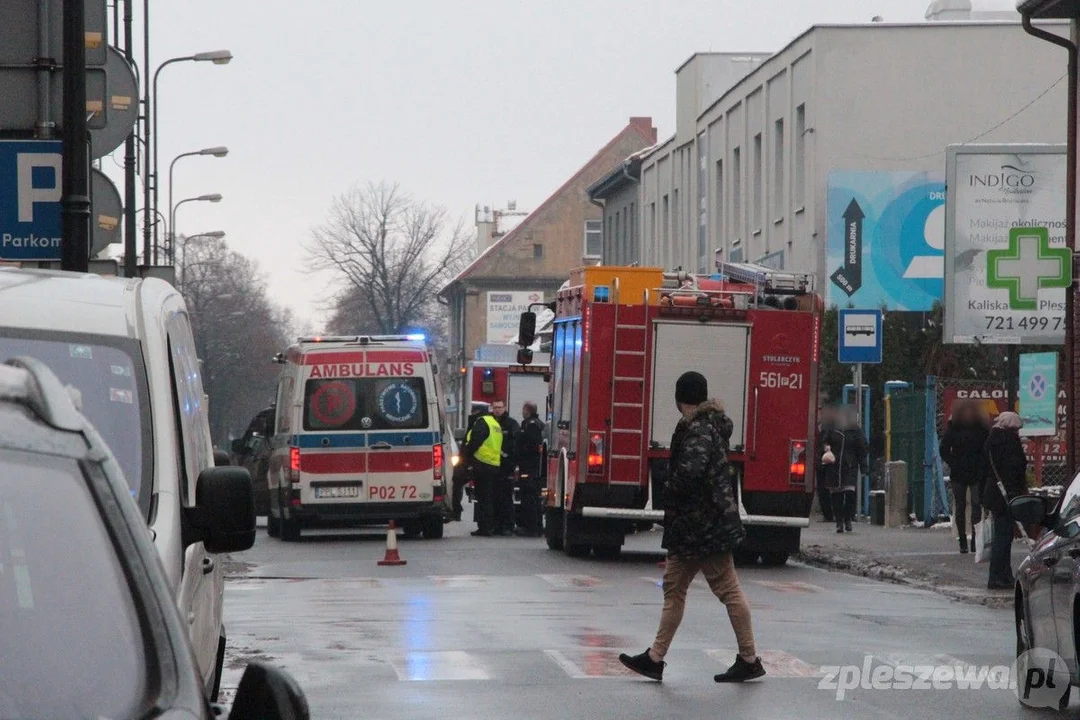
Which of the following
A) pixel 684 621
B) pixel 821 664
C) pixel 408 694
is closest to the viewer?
pixel 408 694

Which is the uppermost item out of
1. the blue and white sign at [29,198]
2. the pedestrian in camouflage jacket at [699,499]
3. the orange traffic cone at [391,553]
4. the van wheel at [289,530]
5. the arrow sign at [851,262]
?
the arrow sign at [851,262]

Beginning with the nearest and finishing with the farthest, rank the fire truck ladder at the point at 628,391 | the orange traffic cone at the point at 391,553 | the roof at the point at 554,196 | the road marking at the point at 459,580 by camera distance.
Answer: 1. the road marking at the point at 459,580
2. the orange traffic cone at the point at 391,553
3. the fire truck ladder at the point at 628,391
4. the roof at the point at 554,196

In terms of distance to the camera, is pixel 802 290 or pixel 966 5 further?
pixel 966 5

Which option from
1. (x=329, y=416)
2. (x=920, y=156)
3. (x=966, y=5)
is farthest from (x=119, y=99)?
(x=966, y=5)

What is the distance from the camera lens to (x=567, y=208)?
348 ft

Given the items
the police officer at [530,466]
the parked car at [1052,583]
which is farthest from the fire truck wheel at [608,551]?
the parked car at [1052,583]

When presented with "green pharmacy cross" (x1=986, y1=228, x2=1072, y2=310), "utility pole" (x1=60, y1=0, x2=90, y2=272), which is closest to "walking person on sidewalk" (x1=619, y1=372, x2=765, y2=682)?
"utility pole" (x1=60, y1=0, x2=90, y2=272)

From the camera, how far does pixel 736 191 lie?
50.9 m

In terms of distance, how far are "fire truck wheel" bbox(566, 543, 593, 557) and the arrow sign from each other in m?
18.8

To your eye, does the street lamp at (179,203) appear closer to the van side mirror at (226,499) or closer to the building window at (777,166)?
the building window at (777,166)

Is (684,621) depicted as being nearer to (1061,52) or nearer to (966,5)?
(1061,52)

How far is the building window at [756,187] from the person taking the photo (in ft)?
158

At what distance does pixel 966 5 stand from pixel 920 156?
5.82m

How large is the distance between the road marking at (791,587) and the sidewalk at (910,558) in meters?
1.17
